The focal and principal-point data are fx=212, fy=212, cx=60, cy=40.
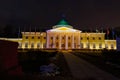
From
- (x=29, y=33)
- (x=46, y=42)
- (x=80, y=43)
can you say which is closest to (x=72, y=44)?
(x=80, y=43)

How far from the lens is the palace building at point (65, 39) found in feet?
283

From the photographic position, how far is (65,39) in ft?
289

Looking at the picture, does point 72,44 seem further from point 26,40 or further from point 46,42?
point 26,40

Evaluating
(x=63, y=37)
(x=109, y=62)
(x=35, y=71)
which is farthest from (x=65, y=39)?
(x=35, y=71)

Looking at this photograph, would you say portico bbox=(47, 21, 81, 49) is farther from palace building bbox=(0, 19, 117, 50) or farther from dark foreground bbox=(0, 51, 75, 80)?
dark foreground bbox=(0, 51, 75, 80)

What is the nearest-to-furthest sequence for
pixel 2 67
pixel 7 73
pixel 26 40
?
1. pixel 2 67
2. pixel 7 73
3. pixel 26 40

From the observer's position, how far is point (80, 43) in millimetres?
87500

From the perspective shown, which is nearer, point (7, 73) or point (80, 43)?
point (7, 73)

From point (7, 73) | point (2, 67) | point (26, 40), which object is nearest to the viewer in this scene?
point (2, 67)

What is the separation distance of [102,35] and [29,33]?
2988 cm

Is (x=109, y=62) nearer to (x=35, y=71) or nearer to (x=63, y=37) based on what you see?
(x=35, y=71)

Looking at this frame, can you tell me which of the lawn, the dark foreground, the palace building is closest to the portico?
the palace building

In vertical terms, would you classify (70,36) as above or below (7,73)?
above

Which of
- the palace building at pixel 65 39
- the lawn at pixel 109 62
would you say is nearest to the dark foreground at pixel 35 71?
the lawn at pixel 109 62
